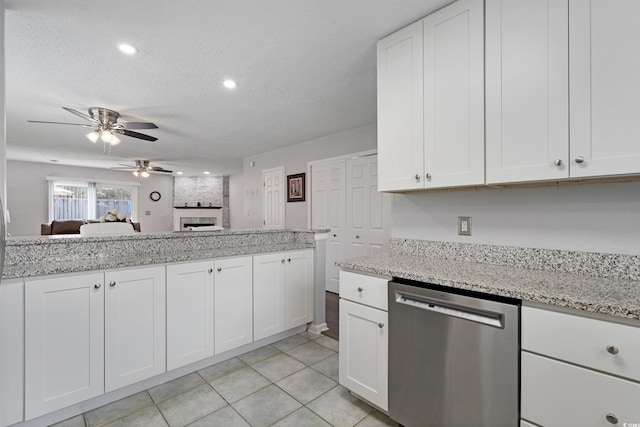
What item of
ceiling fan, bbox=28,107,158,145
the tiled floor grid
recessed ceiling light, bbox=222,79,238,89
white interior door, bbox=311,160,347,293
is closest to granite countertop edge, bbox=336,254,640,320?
the tiled floor grid

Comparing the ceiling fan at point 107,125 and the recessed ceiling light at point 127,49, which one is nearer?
the recessed ceiling light at point 127,49

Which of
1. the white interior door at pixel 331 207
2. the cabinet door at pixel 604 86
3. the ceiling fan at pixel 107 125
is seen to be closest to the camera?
the cabinet door at pixel 604 86

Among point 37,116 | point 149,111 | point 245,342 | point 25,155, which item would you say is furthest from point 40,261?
point 25,155

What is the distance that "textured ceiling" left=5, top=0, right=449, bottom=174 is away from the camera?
1.67 metres

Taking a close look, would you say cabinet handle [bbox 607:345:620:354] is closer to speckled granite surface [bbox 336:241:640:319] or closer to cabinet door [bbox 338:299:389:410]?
speckled granite surface [bbox 336:241:640:319]

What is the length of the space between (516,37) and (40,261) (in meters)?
2.97

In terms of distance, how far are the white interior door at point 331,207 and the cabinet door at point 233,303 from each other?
6.74ft

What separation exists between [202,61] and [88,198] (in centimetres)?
782

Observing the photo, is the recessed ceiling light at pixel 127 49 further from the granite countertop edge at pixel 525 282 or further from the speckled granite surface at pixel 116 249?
the granite countertop edge at pixel 525 282

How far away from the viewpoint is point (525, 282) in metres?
1.23

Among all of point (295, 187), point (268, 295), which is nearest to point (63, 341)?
point (268, 295)

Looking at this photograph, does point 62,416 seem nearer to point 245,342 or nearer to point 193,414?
point 193,414

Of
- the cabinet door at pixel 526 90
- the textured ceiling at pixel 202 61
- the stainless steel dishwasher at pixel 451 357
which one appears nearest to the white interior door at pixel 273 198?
the textured ceiling at pixel 202 61

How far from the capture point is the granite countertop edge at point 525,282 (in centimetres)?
97
